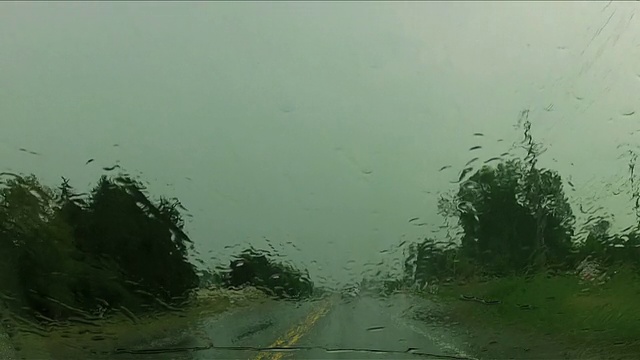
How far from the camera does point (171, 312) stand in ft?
45.3

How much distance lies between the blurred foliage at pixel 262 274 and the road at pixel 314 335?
96cm

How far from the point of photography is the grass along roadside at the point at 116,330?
11.4m

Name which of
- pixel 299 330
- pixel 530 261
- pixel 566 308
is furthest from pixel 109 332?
pixel 566 308

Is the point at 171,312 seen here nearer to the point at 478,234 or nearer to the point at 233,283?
the point at 233,283

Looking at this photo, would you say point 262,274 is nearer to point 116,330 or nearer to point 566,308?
point 116,330

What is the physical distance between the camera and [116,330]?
12812 mm

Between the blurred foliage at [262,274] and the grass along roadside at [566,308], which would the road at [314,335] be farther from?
the blurred foliage at [262,274]

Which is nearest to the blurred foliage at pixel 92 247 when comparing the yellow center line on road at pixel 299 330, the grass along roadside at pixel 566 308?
the yellow center line on road at pixel 299 330

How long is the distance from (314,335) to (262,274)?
1896 millimetres

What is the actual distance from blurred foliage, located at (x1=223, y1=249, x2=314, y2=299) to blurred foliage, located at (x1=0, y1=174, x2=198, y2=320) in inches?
26.2

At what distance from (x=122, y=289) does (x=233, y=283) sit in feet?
5.76

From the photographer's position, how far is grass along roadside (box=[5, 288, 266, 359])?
1142cm

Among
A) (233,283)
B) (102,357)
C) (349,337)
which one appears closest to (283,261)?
(233,283)

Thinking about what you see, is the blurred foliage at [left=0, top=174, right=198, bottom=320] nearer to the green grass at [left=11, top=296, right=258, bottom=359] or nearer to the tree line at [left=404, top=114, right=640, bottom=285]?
the green grass at [left=11, top=296, right=258, bottom=359]
